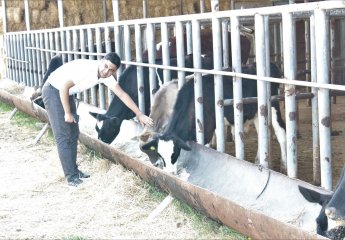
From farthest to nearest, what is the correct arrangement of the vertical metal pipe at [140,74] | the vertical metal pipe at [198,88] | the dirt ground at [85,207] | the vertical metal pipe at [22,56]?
the vertical metal pipe at [22,56]
the vertical metal pipe at [140,74]
the vertical metal pipe at [198,88]
the dirt ground at [85,207]

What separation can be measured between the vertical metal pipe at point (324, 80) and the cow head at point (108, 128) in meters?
3.99

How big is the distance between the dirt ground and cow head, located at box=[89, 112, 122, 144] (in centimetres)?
34

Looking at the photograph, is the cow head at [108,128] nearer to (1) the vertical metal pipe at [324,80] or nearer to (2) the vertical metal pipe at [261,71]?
(2) the vertical metal pipe at [261,71]

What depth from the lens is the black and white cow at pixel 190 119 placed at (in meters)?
7.11

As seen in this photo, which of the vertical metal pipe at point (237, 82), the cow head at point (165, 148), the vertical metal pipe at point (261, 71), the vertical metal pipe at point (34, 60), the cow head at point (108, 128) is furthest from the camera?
the vertical metal pipe at point (34, 60)

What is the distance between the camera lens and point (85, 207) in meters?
→ 6.67

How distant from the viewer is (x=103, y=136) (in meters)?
8.74

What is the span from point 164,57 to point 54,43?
597 centimetres

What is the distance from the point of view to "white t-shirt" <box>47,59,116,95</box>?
7.45 meters

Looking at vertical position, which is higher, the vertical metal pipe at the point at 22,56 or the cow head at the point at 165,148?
the vertical metal pipe at the point at 22,56

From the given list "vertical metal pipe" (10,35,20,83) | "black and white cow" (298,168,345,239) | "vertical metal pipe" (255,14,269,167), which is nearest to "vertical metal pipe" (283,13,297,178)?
"vertical metal pipe" (255,14,269,167)

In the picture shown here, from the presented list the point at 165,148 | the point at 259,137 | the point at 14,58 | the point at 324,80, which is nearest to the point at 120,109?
the point at 165,148

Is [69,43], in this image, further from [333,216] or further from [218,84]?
[333,216]

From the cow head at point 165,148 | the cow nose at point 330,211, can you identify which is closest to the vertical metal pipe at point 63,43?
the cow head at point 165,148
